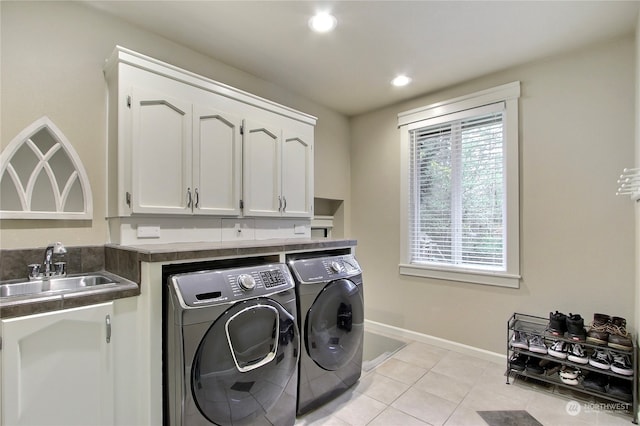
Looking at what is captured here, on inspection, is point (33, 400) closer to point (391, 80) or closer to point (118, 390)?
point (118, 390)

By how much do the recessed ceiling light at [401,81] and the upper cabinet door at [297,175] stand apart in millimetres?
923

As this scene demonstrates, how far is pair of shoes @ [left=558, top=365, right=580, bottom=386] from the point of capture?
201cm

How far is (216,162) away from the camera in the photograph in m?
2.12

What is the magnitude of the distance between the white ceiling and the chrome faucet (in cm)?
144

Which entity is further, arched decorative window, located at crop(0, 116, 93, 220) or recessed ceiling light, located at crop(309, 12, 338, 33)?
recessed ceiling light, located at crop(309, 12, 338, 33)

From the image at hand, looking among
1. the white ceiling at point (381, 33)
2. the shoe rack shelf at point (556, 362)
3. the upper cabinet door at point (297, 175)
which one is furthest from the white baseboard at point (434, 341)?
the white ceiling at point (381, 33)

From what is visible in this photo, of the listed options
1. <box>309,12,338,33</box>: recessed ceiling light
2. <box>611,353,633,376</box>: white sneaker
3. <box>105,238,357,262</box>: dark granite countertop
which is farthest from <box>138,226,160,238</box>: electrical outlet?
<box>611,353,633,376</box>: white sneaker

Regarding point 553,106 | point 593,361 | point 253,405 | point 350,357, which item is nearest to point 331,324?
point 350,357

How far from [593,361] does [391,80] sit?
2536mm

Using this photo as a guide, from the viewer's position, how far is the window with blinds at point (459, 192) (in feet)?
8.64

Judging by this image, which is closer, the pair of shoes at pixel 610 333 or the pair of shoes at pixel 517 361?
the pair of shoes at pixel 610 333

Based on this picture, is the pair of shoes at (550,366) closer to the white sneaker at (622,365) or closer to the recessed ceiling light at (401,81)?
the white sneaker at (622,365)

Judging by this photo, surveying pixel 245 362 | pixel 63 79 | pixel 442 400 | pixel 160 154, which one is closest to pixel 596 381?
pixel 442 400

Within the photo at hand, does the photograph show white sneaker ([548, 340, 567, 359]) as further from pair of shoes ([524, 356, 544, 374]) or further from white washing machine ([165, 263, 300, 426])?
white washing machine ([165, 263, 300, 426])
